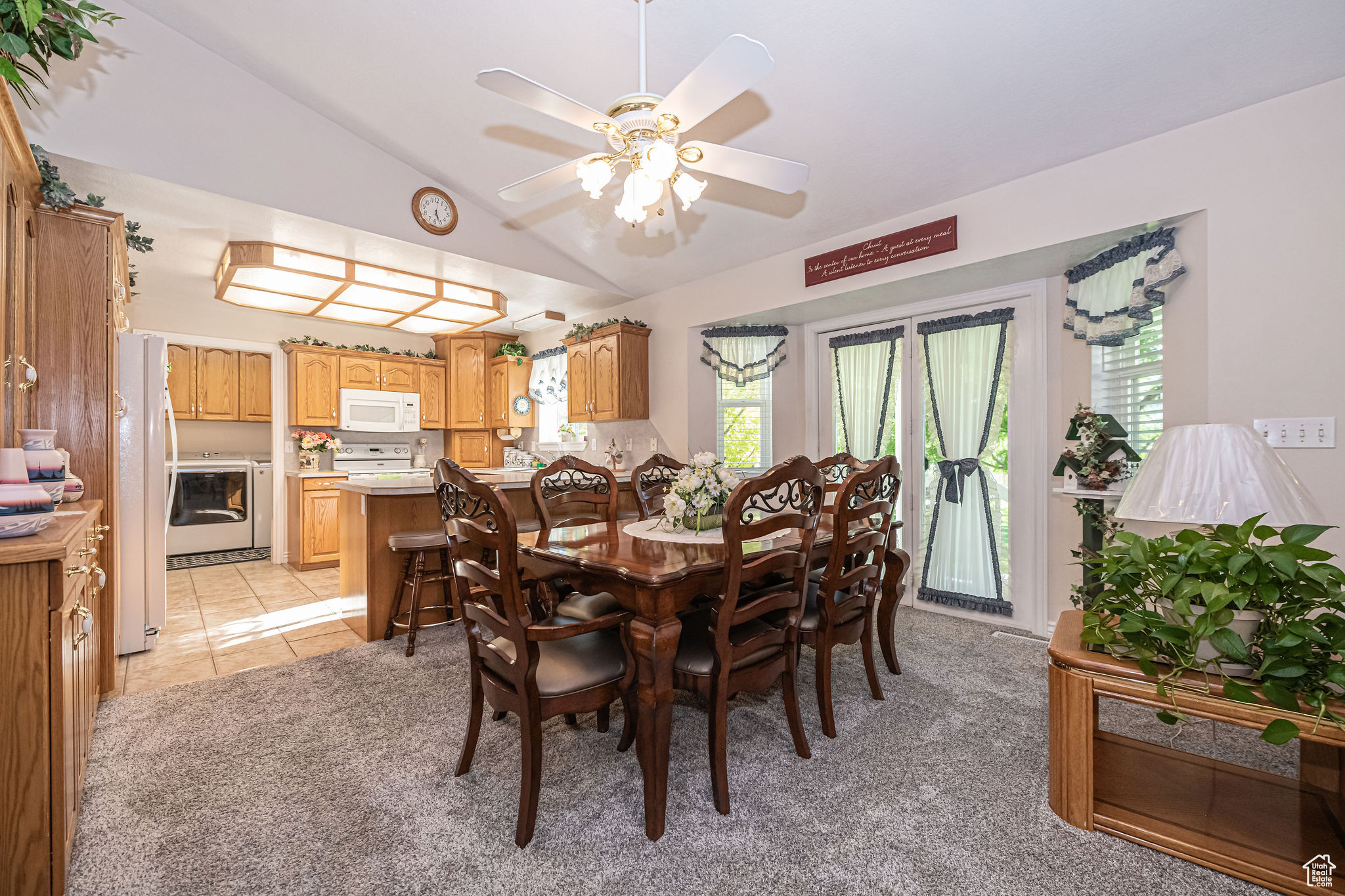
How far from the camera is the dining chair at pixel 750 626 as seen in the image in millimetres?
1634

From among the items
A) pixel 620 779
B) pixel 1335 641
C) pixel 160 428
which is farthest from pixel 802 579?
pixel 160 428

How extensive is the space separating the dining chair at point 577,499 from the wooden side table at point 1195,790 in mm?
1493

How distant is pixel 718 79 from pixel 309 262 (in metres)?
3.56

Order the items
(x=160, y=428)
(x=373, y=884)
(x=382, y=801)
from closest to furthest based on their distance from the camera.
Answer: (x=373, y=884) → (x=382, y=801) → (x=160, y=428)

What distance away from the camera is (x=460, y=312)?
5.06m

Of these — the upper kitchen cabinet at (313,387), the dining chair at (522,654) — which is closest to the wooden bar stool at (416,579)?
the dining chair at (522,654)

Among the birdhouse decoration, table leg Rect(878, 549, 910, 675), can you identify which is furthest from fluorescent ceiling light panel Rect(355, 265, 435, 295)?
the birdhouse decoration

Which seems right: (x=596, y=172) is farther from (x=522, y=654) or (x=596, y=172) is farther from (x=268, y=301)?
(x=268, y=301)

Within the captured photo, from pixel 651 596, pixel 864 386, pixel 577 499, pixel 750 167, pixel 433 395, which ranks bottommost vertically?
pixel 651 596

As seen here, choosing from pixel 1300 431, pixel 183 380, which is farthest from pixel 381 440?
pixel 1300 431

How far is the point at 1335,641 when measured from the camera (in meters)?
1.27

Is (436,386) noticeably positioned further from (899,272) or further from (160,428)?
(899,272)

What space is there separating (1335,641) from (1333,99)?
210 cm

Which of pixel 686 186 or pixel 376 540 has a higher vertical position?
pixel 686 186
